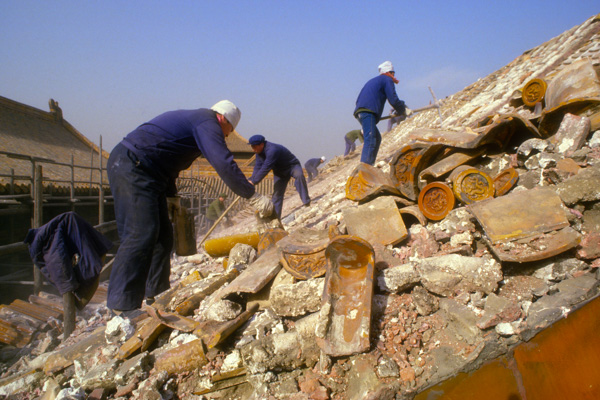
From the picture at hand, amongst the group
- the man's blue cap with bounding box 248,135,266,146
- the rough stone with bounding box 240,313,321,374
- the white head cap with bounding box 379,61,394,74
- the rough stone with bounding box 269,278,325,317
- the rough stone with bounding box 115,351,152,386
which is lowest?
the rough stone with bounding box 115,351,152,386

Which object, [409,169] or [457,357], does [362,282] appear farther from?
[409,169]

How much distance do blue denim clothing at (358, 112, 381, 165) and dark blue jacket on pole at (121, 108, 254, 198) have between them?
8.18 ft

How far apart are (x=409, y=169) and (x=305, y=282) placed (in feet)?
4.65

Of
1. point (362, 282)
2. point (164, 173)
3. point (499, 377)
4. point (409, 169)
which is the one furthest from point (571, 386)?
point (164, 173)

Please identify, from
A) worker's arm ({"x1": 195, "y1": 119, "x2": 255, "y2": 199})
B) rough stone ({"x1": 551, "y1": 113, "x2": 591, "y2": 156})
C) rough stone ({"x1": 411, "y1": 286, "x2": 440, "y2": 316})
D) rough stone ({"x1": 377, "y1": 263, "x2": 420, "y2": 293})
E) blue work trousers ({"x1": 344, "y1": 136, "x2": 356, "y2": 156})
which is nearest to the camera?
rough stone ({"x1": 411, "y1": 286, "x2": 440, "y2": 316})

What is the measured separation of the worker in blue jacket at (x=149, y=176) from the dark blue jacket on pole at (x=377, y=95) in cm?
263

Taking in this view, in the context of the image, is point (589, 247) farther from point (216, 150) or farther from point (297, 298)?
point (216, 150)

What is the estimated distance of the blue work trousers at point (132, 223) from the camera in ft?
8.17

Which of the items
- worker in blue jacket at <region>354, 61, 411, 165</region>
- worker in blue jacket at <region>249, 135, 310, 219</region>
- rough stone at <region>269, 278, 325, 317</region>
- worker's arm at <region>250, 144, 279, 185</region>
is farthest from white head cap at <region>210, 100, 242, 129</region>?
worker's arm at <region>250, 144, 279, 185</region>

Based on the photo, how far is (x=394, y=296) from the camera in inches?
80.8

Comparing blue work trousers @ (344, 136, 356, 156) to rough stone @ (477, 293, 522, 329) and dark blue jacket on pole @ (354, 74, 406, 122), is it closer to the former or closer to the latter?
dark blue jacket on pole @ (354, 74, 406, 122)

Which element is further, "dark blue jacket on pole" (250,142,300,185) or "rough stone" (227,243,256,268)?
"dark blue jacket on pole" (250,142,300,185)

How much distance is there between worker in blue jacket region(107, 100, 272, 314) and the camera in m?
2.51

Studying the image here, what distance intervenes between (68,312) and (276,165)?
3.49 metres
